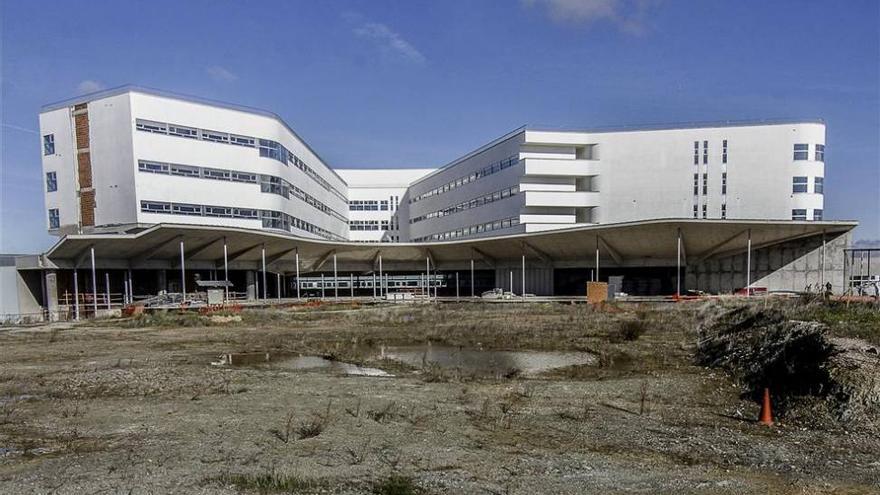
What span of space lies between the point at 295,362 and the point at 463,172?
5068 cm

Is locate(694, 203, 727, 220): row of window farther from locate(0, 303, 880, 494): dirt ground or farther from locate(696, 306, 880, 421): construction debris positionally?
locate(0, 303, 880, 494): dirt ground

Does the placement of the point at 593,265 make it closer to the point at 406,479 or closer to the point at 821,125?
the point at 821,125

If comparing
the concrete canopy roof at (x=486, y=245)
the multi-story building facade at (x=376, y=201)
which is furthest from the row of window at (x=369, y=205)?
the concrete canopy roof at (x=486, y=245)

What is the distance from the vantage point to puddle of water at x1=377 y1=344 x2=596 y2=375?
15.8m

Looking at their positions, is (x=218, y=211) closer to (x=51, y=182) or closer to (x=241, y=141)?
(x=241, y=141)

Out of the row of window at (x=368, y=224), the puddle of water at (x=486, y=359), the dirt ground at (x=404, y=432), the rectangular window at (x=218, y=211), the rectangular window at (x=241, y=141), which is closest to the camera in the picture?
the dirt ground at (x=404, y=432)

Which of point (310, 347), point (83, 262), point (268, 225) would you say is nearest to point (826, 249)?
point (310, 347)

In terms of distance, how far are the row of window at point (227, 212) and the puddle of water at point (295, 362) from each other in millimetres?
31627

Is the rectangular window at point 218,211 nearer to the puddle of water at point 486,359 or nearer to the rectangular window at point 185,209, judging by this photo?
the rectangular window at point 185,209

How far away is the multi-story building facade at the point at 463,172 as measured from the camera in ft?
147

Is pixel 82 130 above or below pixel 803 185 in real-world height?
above

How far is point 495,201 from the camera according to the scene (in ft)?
189

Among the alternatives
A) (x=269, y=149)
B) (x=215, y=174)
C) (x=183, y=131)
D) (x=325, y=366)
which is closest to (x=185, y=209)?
(x=215, y=174)

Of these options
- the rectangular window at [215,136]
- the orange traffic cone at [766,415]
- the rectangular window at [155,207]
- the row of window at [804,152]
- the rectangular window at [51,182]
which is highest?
the rectangular window at [215,136]
